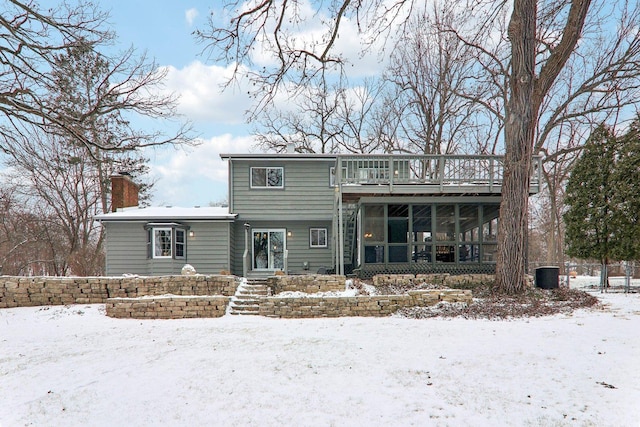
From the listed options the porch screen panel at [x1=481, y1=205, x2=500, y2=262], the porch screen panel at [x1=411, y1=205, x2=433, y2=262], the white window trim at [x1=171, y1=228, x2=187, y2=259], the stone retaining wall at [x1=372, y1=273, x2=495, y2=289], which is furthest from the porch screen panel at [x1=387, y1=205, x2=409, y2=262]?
the white window trim at [x1=171, y1=228, x2=187, y2=259]

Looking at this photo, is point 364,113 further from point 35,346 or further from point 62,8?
point 35,346

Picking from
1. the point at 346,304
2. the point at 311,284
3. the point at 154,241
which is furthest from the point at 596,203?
the point at 154,241

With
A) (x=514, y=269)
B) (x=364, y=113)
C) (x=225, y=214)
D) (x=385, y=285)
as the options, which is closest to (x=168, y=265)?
(x=225, y=214)

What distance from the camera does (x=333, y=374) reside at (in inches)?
185

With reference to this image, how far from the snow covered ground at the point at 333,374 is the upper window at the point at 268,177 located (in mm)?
8097

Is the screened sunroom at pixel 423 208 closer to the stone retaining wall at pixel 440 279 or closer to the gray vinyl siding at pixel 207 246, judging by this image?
the stone retaining wall at pixel 440 279

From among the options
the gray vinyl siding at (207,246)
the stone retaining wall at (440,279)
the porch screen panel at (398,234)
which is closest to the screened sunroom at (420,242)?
the porch screen panel at (398,234)

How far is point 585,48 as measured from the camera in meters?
15.5

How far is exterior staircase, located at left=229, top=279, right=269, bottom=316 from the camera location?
9.60 meters

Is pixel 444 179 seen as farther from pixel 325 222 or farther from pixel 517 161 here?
pixel 325 222

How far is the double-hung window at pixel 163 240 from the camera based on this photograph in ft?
46.1

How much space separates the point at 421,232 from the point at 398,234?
1.44m

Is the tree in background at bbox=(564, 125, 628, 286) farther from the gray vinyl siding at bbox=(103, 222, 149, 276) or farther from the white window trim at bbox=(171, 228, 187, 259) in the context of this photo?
the gray vinyl siding at bbox=(103, 222, 149, 276)

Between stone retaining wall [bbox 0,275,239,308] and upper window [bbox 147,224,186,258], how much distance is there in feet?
10.9
